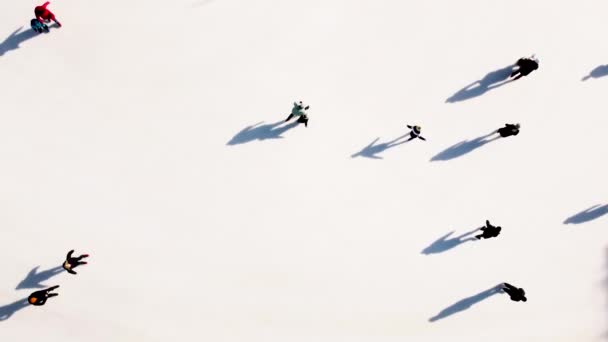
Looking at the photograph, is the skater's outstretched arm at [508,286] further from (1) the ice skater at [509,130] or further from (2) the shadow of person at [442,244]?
(1) the ice skater at [509,130]

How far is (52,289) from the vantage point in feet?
49.2

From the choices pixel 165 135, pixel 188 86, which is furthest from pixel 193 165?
pixel 188 86

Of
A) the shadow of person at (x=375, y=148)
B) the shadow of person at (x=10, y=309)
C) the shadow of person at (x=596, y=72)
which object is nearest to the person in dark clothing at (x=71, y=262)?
the shadow of person at (x=10, y=309)

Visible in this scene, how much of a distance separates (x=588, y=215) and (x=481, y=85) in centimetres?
665

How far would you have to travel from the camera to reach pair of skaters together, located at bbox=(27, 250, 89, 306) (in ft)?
47.8

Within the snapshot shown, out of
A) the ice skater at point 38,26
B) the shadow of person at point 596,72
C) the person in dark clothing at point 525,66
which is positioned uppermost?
the ice skater at point 38,26

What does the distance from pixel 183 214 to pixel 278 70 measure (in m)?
6.52

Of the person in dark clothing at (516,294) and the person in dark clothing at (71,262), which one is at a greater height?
the person in dark clothing at (71,262)

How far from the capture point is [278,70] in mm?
15469

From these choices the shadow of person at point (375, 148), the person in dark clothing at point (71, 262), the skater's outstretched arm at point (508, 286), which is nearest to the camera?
the person in dark clothing at point (71, 262)

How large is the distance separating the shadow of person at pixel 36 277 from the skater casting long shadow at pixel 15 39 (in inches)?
320

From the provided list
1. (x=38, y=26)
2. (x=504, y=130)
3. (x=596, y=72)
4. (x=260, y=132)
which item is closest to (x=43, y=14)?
(x=38, y=26)

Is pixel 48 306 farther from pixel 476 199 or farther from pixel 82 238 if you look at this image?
pixel 476 199

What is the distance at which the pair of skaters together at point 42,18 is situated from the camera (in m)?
14.3
